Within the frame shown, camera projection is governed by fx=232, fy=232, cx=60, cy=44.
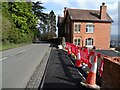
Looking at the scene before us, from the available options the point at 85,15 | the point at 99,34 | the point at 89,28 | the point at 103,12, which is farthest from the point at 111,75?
the point at 85,15

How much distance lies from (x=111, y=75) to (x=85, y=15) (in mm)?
43939

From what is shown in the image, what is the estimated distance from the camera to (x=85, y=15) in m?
49.4

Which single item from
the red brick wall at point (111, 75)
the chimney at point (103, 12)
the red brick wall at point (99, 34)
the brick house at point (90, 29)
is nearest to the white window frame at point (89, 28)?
the brick house at point (90, 29)

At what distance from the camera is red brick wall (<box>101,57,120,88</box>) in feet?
19.0

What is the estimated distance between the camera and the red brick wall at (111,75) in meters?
5.80

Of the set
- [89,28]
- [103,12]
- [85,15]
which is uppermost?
[103,12]

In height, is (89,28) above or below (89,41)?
above

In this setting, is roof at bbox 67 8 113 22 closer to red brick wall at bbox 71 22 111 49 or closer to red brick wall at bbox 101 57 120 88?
red brick wall at bbox 71 22 111 49

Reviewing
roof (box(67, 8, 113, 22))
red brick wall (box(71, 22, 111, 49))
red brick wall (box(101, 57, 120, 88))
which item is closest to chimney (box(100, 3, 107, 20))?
roof (box(67, 8, 113, 22))

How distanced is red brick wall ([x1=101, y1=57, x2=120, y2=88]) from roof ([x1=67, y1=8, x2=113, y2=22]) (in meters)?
41.1

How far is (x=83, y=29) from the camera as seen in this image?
157 ft

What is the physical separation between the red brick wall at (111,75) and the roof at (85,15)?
41.1 meters

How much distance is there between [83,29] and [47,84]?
131 ft

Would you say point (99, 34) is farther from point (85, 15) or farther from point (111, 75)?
point (111, 75)
